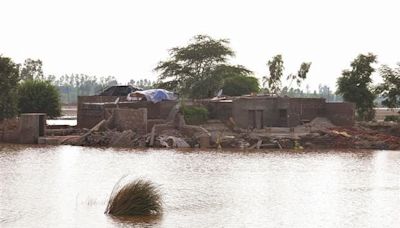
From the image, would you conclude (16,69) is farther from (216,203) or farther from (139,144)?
(216,203)

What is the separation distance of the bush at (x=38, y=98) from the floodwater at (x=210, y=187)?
56.5ft

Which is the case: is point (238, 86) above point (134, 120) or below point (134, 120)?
above

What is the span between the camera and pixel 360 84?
57406 millimetres

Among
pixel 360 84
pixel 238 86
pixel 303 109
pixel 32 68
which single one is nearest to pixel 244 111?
pixel 303 109

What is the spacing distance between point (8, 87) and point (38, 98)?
584 centimetres

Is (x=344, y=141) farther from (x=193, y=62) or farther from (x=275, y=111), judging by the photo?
(x=193, y=62)

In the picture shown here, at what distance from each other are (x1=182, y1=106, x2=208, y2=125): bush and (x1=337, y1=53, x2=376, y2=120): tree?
16190 millimetres

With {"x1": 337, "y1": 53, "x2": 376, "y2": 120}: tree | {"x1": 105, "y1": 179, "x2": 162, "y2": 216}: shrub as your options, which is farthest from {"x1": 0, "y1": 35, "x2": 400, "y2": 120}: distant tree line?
{"x1": 105, "y1": 179, "x2": 162, "y2": 216}: shrub

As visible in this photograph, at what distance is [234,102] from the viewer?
46281 mm

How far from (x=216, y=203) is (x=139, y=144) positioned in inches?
889

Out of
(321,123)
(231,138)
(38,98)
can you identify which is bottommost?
(231,138)

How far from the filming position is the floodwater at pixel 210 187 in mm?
17875

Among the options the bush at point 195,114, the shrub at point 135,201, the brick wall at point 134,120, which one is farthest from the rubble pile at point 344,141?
the shrub at point 135,201

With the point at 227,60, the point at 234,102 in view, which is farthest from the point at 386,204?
the point at 227,60
